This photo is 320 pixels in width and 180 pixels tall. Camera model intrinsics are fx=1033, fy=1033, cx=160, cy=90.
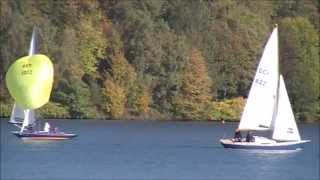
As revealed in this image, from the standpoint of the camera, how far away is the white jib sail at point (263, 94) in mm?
67375

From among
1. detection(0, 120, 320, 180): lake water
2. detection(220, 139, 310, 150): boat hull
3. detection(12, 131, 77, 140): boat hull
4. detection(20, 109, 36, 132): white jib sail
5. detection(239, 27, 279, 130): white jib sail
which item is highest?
detection(239, 27, 279, 130): white jib sail

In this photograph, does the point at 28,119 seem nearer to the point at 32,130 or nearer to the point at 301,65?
the point at 32,130

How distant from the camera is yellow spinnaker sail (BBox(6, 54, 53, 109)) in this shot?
7450 centimetres

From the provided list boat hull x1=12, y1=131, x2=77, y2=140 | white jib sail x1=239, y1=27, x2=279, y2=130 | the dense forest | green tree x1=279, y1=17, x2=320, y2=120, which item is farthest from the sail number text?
green tree x1=279, y1=17, x2=320, y2=120

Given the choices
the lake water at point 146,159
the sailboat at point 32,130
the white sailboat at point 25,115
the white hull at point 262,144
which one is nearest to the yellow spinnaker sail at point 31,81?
the white sailboat at point 25,115

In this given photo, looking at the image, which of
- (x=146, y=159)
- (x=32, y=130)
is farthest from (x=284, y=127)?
(x=32, y=130)

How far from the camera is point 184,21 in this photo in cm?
12388

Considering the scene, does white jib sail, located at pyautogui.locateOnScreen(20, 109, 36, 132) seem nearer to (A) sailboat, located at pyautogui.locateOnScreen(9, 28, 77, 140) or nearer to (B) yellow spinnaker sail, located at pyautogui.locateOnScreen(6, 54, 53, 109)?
(A) sailboat, located at pyautogui.locateOnScreen(9, 28, 77, 140)

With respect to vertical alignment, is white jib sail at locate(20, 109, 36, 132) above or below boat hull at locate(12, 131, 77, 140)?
above

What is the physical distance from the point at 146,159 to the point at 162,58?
59.1m

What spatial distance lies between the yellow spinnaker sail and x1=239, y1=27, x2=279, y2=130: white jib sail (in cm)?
1579

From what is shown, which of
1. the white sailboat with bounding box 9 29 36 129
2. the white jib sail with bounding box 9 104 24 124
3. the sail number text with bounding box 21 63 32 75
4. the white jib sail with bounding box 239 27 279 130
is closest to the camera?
the white jib sail with bounding box 239 27 279 130

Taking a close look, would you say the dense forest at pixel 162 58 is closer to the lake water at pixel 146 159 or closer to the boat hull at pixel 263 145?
the lake water at pixel 146 159

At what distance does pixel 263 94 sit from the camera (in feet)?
223
